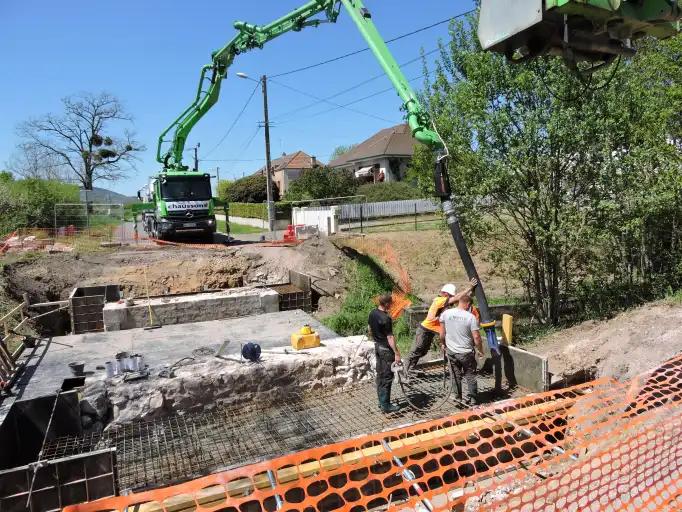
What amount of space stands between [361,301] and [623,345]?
26.3 feet

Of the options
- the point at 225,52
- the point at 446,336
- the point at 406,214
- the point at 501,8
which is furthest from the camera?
the point at 406,214

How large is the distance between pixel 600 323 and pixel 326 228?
1634 centimetres

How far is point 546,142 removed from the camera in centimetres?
944

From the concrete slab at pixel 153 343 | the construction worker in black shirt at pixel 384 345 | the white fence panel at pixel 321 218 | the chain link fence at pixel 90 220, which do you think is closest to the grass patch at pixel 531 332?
the concrete slab at pixel 153 343

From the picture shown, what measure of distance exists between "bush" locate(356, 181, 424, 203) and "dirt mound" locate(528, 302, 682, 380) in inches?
1077

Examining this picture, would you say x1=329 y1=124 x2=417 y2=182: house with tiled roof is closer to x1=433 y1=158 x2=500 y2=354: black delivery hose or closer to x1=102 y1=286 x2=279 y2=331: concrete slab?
x1=102 y1=286 x2=279 y2=331: concrete slab

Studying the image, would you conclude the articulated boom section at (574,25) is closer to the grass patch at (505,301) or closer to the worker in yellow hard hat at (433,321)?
the worker in yellow hard hat at (433,321)

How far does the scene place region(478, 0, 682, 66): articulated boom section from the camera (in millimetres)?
3193

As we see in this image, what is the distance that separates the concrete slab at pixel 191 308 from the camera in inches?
411

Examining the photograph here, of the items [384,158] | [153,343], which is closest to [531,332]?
[153,343]

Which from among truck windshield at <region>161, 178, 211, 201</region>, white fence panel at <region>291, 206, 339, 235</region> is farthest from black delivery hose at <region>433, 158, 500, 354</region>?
white fence panel at <region>291, 206, 339, 235</region>

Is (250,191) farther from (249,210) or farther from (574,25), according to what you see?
(574,25)

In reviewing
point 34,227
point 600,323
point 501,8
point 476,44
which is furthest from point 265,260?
point 34,227

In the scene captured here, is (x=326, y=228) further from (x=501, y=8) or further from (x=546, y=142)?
(x=501, y=8)
